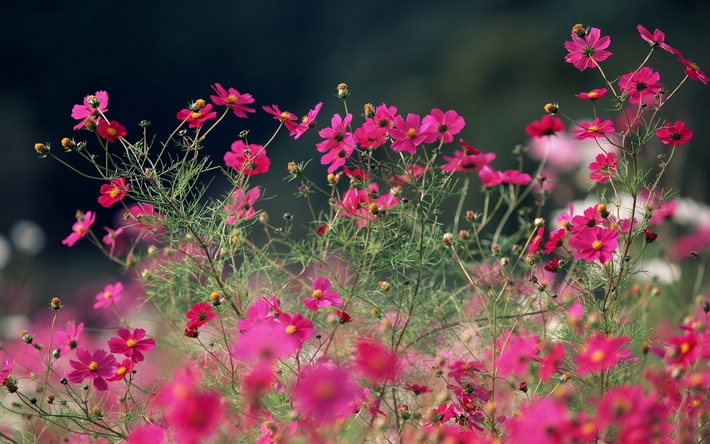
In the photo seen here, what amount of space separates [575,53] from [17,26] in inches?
Answer: 318

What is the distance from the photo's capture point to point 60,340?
44.7 inches

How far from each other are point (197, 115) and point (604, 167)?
567 mm

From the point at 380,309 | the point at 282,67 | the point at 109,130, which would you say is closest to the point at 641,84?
the point at 380,309

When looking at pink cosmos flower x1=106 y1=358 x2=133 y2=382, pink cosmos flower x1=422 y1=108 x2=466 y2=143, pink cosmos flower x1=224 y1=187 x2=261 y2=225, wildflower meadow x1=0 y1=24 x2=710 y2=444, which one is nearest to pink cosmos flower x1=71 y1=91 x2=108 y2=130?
wildflower meadow x1=0 y1=24 x2=710 y2=444

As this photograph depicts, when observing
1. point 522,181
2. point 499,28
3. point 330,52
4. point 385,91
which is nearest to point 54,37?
point 330,52

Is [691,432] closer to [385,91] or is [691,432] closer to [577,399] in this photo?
[577,399]

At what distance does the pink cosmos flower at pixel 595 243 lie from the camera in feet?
2.98

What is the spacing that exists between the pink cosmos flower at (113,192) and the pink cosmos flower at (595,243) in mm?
584

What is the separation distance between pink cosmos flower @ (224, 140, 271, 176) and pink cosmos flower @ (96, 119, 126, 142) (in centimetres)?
17

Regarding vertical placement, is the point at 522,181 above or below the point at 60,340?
above

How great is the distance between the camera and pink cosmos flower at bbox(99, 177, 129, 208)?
101 centimetres

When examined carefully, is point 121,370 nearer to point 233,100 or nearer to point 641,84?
point 233,100

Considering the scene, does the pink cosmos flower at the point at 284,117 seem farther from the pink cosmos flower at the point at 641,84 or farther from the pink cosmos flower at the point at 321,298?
the pink cosmos flower at the point at 641,84

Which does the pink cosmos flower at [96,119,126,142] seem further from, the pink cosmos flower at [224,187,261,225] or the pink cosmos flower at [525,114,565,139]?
the pink cosmos flower at [525,114,565,139]
